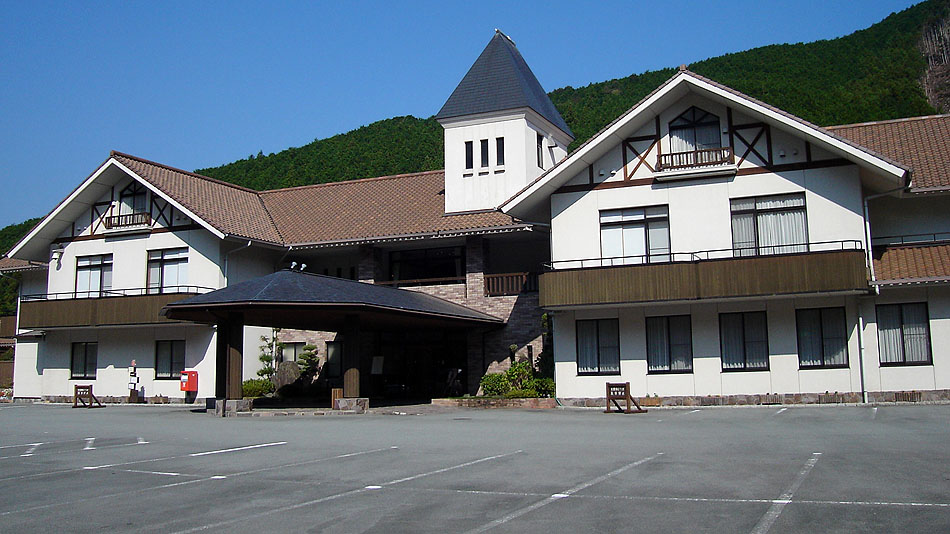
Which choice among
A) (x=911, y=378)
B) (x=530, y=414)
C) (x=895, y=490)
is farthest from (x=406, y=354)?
(x=895, y=490)

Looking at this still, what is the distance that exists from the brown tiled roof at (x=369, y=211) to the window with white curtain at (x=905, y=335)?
11482 millimetres

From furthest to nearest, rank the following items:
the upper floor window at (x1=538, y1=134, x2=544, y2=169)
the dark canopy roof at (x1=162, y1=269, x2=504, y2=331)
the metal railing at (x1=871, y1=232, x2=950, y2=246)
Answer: the upper floor window at (x1=538, y1=134, x2=544, y2=169), the metal railing at (x1=871, y1=232, x2=950, y2=246), the dark canopy roof at (x1=162, y1=269, x2=504, y2=331)

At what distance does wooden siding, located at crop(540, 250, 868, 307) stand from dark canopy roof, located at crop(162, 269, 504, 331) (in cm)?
375

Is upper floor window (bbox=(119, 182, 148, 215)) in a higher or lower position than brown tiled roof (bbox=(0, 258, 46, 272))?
higher

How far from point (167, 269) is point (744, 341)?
789 inches

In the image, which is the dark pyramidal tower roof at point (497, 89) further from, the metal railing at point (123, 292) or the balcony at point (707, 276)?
the metal railing at point (123, 292)

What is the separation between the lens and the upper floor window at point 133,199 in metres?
30.5

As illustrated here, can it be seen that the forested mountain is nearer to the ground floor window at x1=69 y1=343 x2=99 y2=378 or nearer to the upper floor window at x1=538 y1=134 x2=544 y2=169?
the upper floor window at x1=538 y1=134 x2=544 y2=169

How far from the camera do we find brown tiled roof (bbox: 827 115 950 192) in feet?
72.6

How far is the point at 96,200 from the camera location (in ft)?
103

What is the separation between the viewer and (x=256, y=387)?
28578mm

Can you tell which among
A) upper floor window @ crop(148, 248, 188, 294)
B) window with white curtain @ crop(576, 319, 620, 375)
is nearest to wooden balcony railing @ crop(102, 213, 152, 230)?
upper floor window @ crop(148, 248, 188, 294)

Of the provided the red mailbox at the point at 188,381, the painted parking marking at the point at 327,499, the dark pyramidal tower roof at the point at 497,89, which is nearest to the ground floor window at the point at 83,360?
the red mailbox at the point at 188,381

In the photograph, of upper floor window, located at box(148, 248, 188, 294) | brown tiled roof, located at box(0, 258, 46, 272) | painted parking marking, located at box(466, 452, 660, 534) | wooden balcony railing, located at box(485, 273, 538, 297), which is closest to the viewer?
painted parking marking, located at box(466, 452, 660, 534)
